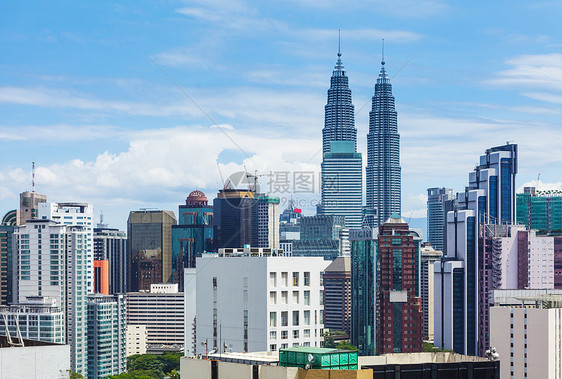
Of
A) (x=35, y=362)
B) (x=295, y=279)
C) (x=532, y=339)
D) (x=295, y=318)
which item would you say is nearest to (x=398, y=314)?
(x=532, y=339)

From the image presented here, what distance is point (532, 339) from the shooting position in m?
114

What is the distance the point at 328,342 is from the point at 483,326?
34285 millimetres

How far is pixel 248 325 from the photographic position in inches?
2319

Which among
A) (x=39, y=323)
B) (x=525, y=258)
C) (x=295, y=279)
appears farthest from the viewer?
(x=525, y=258)

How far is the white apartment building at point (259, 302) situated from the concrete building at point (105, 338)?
124295 millimetres

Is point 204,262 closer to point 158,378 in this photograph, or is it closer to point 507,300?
point 158,378

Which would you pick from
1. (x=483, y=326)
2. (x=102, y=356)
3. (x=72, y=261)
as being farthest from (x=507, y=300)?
(x=72, y=261)

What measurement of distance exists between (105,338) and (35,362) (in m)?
164

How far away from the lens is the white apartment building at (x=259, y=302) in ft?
191

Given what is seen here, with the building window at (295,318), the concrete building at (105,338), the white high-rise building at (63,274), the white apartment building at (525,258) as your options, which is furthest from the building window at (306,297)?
the white apartment building at (525,258)

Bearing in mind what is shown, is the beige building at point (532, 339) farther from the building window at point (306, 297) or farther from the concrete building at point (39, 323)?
the concrete building at point (39, 323)

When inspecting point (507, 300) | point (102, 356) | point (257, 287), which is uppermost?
point (257, 287)

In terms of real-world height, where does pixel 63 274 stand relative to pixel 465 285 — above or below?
above

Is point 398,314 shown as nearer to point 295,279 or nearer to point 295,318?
point 295,279
